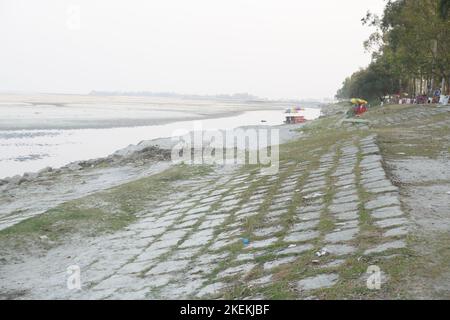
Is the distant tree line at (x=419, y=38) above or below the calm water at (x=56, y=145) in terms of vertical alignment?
above

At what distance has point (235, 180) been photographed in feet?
38.6

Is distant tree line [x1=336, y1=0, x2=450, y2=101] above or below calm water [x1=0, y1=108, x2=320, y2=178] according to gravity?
above

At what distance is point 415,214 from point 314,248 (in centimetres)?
156

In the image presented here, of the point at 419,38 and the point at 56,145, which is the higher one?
the point at 419,38

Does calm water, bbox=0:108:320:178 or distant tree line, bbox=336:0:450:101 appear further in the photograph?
distant tree line, bbox=336:0:450:101

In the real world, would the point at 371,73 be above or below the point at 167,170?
above

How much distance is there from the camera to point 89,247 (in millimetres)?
7691

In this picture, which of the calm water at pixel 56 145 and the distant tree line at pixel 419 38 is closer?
the calm water at pixel 56 145
